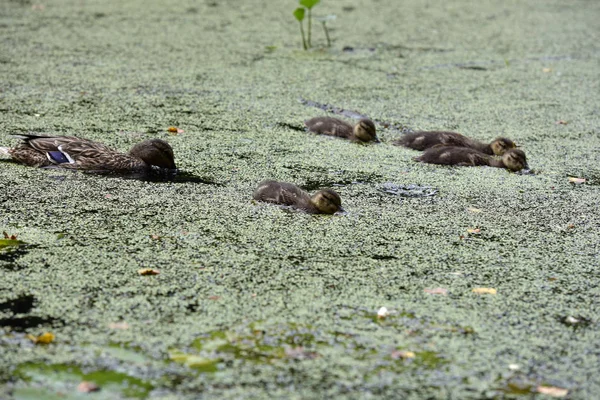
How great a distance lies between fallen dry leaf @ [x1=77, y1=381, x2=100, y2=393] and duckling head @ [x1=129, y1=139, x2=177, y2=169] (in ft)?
5.88

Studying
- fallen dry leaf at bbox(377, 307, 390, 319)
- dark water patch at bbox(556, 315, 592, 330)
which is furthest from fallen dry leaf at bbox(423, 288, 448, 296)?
dark water patch at bbox(556, 315, 592, 330)

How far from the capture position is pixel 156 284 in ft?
7.82

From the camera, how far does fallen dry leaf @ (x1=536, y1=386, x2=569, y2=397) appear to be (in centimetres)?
188

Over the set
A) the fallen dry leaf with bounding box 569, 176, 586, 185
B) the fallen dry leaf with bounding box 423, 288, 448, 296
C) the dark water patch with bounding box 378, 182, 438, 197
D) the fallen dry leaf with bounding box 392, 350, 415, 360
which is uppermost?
the fallen dry leaf with bounding box 392, 350, 415, 360

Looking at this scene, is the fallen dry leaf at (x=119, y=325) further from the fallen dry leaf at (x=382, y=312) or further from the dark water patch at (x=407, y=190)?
the dark water patch at (x=407, y=190)

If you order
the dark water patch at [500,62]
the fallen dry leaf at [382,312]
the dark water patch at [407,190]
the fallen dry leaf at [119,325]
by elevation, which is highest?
the dark water patch at [500,62]

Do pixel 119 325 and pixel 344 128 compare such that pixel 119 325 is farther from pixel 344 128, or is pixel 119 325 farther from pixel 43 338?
pixel 344 128

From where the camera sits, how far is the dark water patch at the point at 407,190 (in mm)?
3424

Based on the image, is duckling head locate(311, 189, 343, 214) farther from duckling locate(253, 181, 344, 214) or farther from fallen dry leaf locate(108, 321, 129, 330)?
fallen dry leaf locate(108, 321, 129, 330)

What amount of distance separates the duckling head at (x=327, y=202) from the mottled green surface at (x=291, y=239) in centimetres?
7

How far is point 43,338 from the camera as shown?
2033mm

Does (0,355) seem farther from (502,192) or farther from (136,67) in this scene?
(136,67)

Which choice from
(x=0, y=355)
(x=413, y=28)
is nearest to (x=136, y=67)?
(x=413, y=28)

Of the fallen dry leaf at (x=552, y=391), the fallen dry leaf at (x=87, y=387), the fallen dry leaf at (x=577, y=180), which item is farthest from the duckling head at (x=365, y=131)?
the fallen dry leaf at (x=87, y=387)
